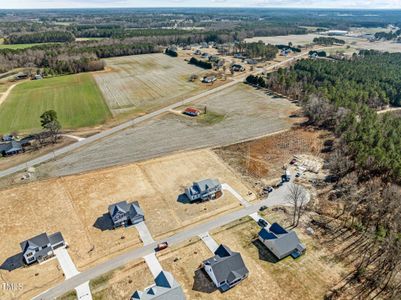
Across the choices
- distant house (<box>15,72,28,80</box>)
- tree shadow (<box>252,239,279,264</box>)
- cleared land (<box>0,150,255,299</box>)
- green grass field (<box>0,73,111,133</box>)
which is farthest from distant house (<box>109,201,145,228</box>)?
distant house (<box>15,72,28,80</box>)

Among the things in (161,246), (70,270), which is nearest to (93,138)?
(70,270)

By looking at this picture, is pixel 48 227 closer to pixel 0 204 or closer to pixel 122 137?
pixel 0 204

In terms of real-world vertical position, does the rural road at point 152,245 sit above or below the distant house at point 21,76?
below

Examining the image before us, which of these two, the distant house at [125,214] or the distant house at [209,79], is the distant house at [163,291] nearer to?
the distant house at [125,214]

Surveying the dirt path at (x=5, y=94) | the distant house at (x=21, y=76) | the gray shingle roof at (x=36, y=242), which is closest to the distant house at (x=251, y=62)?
the distant house at (x=21, y=76)

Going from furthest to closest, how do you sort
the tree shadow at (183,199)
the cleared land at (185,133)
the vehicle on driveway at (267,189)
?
the cleared land at (185,133) < the vehicle on driveway at (267,189) < the tree shadow at (183,199)

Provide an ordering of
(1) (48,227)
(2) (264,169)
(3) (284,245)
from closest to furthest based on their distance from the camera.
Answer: (3) (284,245) → (1) (48,227) → (2) (264,169)

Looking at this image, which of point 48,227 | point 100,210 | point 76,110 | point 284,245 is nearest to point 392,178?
point 284,245
